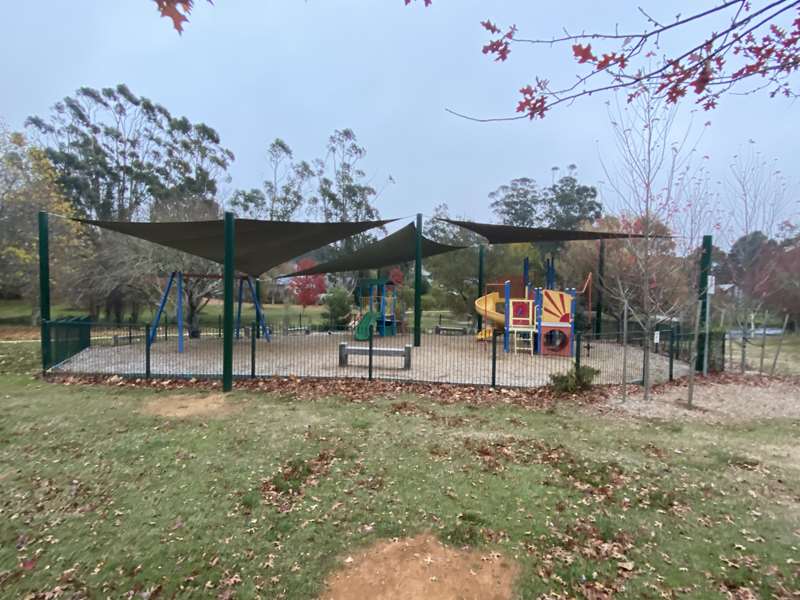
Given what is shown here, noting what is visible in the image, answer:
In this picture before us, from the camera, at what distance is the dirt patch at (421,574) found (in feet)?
7.77

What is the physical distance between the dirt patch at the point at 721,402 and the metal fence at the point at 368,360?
0.60 meters

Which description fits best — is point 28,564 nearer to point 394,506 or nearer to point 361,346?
point 394,506

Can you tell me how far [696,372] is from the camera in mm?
9141

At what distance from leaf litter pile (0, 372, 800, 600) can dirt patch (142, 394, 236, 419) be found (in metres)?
0.18

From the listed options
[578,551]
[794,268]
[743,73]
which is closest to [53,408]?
[578,551]

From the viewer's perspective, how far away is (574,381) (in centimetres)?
677

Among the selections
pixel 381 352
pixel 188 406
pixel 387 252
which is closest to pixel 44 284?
pixel 188 406

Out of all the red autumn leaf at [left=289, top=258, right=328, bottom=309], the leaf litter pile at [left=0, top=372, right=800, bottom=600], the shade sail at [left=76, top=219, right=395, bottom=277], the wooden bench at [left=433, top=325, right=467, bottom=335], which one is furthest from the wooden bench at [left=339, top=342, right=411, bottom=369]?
the red autumn leaf at [left=289, top=258, right=328, bottom=309]

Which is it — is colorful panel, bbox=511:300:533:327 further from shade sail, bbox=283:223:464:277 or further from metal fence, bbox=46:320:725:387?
shade sail, bbox=283:223:464:277

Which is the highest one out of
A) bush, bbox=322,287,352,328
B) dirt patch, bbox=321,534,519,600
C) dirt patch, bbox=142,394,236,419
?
bush, bbox=322,287,352,328

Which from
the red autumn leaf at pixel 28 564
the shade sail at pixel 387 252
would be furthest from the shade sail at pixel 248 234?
the red autumn leaf at pixel 28 564

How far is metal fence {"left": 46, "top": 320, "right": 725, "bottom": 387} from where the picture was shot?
7.70 metres

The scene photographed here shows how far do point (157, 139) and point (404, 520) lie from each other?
111ft

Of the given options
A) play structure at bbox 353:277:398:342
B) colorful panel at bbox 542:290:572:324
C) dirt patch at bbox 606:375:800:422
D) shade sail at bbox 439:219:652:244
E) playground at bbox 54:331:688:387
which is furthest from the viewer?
play structure at bbox 353:277:398:342
